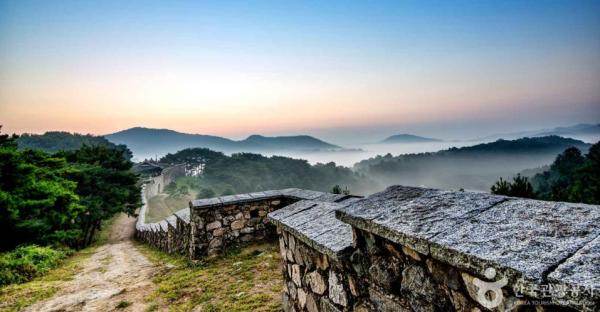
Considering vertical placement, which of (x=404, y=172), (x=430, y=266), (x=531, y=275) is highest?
(x=531, y=275)

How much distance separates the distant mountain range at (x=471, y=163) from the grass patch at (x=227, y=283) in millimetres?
118063

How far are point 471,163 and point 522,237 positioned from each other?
162 metres

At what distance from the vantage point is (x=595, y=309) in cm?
80

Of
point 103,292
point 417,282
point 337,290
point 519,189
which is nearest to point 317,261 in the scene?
point 337,290

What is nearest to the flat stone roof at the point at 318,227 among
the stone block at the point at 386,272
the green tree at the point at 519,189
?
the stone block at the point at 386,272

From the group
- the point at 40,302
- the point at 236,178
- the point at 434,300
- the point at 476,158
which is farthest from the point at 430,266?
the point at 476,158

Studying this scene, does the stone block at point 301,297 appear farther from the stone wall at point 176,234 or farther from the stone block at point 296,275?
the stone wall at point 176,234

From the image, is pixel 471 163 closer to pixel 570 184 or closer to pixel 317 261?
pixel 570 184

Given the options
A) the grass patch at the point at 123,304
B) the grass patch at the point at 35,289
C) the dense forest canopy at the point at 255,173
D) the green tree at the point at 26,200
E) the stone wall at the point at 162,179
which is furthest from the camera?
the dense forest canopy at the point at 255,173

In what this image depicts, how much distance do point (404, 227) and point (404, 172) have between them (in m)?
134

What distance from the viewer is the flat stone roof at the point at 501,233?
925 millimetres

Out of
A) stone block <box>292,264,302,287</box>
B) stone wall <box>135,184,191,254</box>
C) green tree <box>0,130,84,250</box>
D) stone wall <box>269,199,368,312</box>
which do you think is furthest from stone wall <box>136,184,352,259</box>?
green tree <box>0,130,84,250</box>

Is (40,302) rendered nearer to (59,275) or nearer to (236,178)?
(59,275)

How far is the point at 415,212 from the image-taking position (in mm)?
1596
